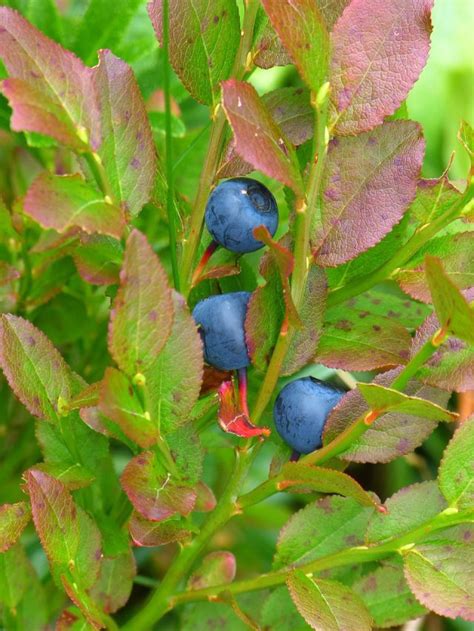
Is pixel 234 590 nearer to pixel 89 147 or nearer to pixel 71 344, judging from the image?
pixel 89 147

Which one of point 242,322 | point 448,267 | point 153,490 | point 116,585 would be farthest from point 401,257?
point 116,585

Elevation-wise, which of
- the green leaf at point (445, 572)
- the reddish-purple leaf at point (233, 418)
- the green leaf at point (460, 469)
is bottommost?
the green leaf at point (445, 572)

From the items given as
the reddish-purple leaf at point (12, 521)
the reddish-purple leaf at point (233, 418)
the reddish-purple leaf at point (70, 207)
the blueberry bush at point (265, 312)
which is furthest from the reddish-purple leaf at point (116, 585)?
the reddish-purple leaf at point (70, 207)

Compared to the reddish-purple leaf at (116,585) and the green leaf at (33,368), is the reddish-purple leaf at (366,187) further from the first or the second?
the reddish-purple leaf at (116,585)

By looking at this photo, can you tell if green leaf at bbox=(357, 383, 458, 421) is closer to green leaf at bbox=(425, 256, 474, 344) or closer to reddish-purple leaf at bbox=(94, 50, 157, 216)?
green leaf at bbox=(425, 256, 474, 344)

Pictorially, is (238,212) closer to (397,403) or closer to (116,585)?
(397,403)
